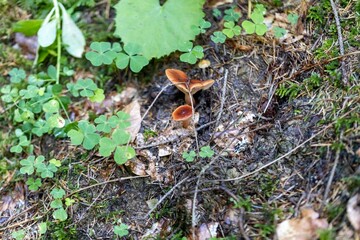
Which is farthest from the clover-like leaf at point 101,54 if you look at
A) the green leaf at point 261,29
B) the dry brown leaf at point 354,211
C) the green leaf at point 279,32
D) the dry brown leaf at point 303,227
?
the dry brown leaf at point 354,211

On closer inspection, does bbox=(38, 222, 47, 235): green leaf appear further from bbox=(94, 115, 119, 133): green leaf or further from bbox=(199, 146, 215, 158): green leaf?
bbox=(199, 146, 215, 158): green leaf

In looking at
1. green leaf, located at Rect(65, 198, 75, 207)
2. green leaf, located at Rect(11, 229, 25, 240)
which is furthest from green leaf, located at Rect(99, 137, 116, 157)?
green leaf, located at Rect(11, 229, 25, 240)

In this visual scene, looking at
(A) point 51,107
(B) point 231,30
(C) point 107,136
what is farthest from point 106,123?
(B) point 231,30

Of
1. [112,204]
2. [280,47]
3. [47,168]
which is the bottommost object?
[112,204]

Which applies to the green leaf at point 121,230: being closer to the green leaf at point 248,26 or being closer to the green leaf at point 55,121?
the green leaf at point 55,121

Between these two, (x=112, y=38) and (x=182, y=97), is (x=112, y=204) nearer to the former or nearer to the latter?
(x=182, y=97)

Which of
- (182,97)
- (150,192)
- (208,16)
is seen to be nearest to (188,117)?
(182,97)
